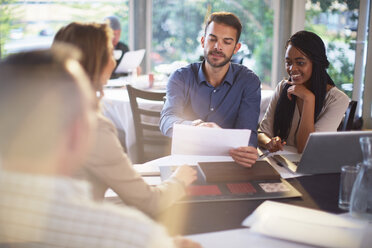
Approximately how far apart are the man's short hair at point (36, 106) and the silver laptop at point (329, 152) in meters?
0.97

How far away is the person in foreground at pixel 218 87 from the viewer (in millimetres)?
2289

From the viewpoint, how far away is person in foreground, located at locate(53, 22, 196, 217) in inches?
42.8

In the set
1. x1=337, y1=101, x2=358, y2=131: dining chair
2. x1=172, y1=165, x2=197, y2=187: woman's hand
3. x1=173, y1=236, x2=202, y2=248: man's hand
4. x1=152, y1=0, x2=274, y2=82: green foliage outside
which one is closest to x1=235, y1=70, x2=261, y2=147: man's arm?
x1=337, y1=101, x2=358, y2=131: dining chair

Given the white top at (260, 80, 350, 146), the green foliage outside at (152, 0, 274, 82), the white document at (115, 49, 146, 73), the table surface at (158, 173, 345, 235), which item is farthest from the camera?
the green foliage outside at (152, 0, 274, 82)

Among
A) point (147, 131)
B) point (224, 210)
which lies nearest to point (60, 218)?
point (224, 210)

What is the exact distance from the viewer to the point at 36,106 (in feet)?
2.22

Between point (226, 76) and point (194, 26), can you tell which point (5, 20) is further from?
point (226, 76)

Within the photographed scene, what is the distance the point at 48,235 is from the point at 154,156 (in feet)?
7.98

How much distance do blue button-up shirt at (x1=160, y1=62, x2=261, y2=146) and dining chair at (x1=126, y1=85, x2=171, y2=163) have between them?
1.50ft

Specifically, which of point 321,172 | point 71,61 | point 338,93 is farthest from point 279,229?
point 338,93

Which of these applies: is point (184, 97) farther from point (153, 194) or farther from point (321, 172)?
point (153, 194)

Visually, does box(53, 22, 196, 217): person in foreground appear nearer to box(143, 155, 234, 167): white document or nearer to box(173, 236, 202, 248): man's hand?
box(173, 236, 202, 248): man's hand

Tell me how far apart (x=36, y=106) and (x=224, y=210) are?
28.3 inches

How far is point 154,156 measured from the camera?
10.4 ft
